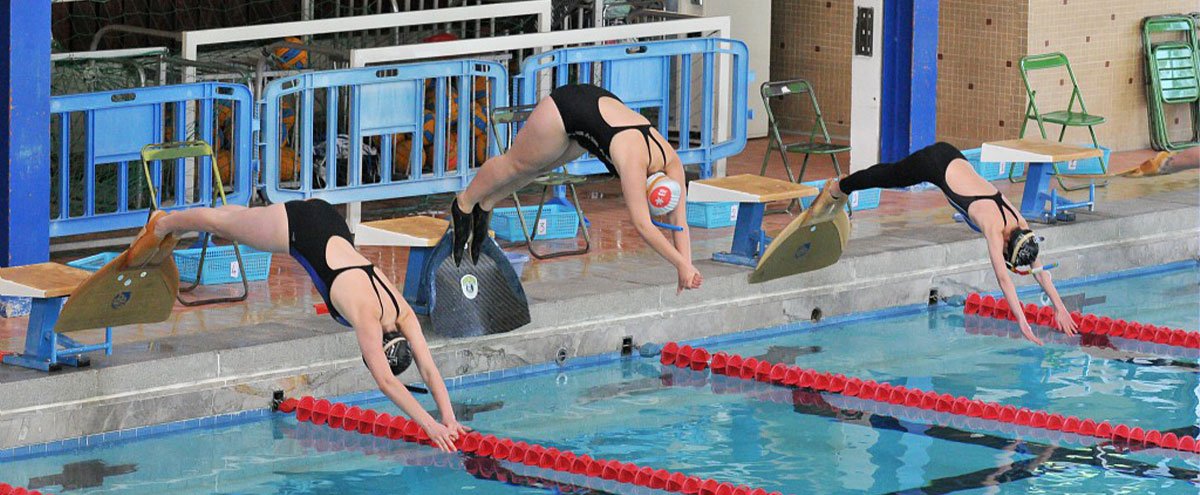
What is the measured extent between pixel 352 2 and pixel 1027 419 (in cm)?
641

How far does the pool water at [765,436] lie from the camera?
7.80m

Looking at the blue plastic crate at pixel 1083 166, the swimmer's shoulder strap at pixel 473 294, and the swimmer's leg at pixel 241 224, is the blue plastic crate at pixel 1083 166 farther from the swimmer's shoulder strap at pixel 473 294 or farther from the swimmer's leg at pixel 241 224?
the swimmer's leg at pixel 241 224

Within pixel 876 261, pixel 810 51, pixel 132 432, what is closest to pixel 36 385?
pixel 132 432

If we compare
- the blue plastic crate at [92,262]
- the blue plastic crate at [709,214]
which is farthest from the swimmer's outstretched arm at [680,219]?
the blue plastic crate at [709,214]

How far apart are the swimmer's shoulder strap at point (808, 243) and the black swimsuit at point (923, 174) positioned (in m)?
0.40

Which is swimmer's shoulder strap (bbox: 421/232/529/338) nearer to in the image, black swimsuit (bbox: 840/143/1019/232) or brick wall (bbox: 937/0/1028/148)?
black swimsuit (bbox: 840/143/1019/232)

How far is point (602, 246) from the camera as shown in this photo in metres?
11.1

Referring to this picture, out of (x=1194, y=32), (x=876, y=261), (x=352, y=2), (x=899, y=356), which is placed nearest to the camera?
(x=899, y=356)

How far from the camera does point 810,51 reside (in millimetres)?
15219

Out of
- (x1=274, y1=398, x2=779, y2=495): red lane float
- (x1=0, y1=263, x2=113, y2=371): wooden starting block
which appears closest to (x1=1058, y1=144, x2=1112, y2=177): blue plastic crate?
(x1=274, y1=398, x2=779, y2=495): red lane float

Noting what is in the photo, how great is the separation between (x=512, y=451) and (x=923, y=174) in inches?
97.1

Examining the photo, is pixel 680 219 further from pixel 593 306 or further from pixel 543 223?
pixel 543 223

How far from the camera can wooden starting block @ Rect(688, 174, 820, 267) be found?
10.3m

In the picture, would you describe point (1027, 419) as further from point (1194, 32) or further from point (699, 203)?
point (1194, 32)
